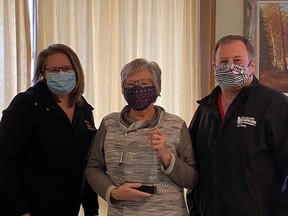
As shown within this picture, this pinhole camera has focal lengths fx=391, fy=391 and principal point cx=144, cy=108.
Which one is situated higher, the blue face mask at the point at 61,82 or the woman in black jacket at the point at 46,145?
the blue face mask at the point at 61,82

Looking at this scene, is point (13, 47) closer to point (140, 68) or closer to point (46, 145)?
point (46, 145)

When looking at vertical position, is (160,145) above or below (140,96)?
below

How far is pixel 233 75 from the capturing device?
1.76m

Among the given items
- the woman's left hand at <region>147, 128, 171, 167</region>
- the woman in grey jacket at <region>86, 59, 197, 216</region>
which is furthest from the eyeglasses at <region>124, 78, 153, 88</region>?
the woman's left hand at <region>147, 128, 171, 167</region>

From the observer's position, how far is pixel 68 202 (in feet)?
6.49

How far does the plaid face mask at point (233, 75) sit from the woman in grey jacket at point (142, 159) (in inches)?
11.2

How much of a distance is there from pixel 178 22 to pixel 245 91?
5.34 ft

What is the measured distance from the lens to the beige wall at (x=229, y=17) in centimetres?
331

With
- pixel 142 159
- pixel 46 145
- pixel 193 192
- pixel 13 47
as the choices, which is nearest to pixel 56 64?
pixel 46 145

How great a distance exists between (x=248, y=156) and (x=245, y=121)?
0.15 metres

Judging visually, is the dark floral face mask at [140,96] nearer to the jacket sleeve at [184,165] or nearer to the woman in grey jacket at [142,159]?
the woman in grey jacket at [142,159]

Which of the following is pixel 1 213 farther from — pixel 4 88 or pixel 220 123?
pixel 4 88

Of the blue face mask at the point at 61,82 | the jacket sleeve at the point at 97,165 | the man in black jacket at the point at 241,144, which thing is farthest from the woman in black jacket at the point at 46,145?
the man in black jacket at the point at 241,144

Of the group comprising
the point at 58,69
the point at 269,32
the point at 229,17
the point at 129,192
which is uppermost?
the point at 229,17
